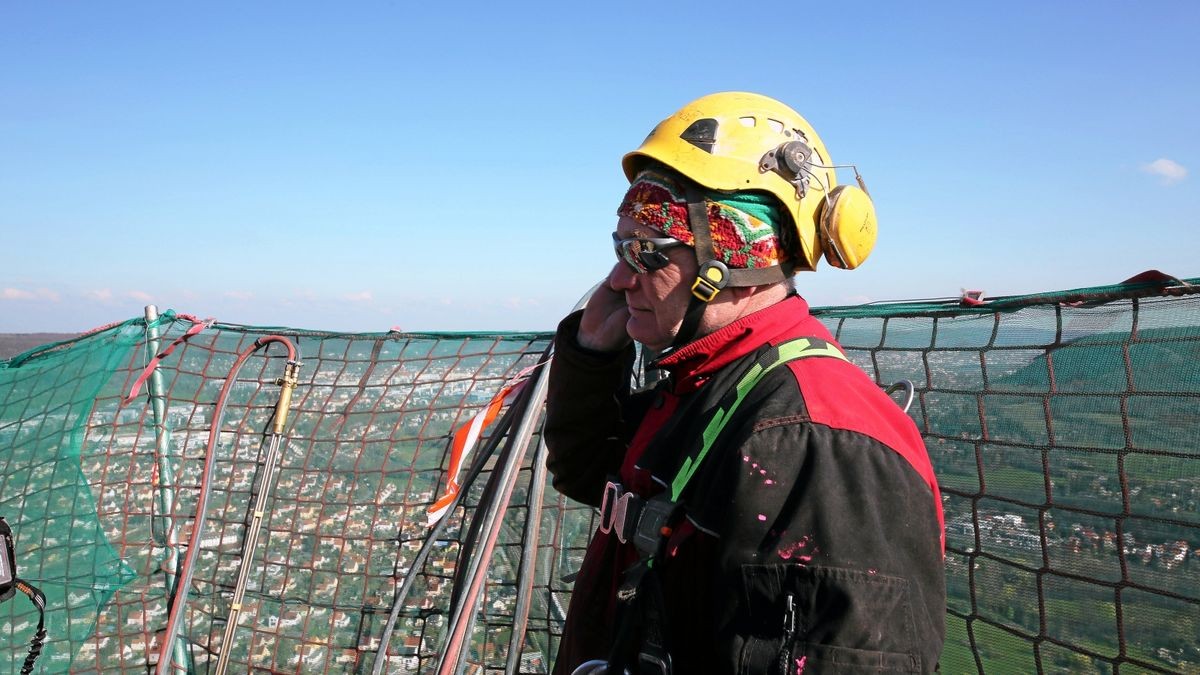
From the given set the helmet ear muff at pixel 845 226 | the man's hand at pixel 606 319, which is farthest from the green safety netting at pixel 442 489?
the man's hand at pixel 606 319

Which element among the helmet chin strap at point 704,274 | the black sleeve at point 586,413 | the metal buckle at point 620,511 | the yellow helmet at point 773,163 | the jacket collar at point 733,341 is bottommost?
the metal buckle at point 620,511

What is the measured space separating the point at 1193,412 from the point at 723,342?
122cm

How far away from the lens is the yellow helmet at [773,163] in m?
1.82

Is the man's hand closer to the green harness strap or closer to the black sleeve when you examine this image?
the black sleeve

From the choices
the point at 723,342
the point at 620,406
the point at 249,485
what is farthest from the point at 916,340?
the point at 249,485

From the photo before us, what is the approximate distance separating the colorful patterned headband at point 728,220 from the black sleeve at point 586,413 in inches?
20.1

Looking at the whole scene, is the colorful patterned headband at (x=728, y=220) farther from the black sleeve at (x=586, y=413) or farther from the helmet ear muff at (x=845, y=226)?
the black sleeve at (x=586, y=413)

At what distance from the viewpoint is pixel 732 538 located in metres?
1.39

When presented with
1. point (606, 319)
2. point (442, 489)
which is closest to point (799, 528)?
point (606, 319)

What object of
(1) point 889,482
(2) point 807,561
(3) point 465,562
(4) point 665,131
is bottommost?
(3) point 465,562

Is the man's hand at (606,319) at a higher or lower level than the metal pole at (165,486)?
higher

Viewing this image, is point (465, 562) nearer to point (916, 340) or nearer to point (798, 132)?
point (916, 340)

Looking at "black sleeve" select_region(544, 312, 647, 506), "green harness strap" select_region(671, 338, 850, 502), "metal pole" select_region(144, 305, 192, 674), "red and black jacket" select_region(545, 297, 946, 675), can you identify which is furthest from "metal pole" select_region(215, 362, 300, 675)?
"green harness strap" select_region(671, 338, 850, 502)

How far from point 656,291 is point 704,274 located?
13 centimetres
